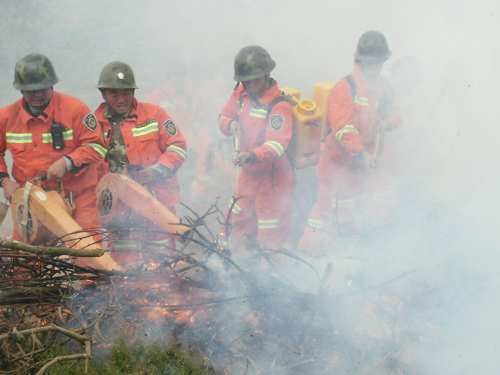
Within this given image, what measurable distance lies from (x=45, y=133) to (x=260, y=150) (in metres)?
2.02

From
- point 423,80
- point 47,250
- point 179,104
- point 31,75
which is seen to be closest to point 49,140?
point 31,75

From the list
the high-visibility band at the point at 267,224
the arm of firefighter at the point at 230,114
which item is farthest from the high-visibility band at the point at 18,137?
the high-visibility band at the point at 267,224

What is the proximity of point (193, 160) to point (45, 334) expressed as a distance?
5.35 m

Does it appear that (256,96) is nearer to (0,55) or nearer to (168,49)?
(168,49)

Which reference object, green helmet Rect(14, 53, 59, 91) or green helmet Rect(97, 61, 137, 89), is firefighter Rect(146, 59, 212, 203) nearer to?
green helmet Rect(97, 61, 137, 89)

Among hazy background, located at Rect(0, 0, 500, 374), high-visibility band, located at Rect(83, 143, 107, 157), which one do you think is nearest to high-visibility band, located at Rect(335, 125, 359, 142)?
hazy background, located at Rect(0, 0, 500, 374)

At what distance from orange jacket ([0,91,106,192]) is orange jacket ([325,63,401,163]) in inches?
101

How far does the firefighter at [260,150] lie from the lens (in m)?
4.39

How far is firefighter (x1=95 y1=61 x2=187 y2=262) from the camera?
4070 millimetres

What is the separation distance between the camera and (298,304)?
2.71m

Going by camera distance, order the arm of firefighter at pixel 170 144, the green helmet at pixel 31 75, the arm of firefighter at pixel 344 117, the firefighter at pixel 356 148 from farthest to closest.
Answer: the firefighter at pixel 356 148
the arm of firefighter at pixel 344 117
the arm of firefighter at pixel 170 144
the green helmet at pixel 31 75

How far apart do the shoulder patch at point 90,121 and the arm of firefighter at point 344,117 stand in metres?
2.58

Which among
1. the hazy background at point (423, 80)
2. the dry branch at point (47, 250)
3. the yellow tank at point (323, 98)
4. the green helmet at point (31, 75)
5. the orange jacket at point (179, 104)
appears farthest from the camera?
the orange jacket at point (179, 104)

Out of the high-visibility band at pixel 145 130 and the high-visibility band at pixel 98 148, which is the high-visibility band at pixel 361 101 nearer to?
the high-visibility band at pixel 145 130
